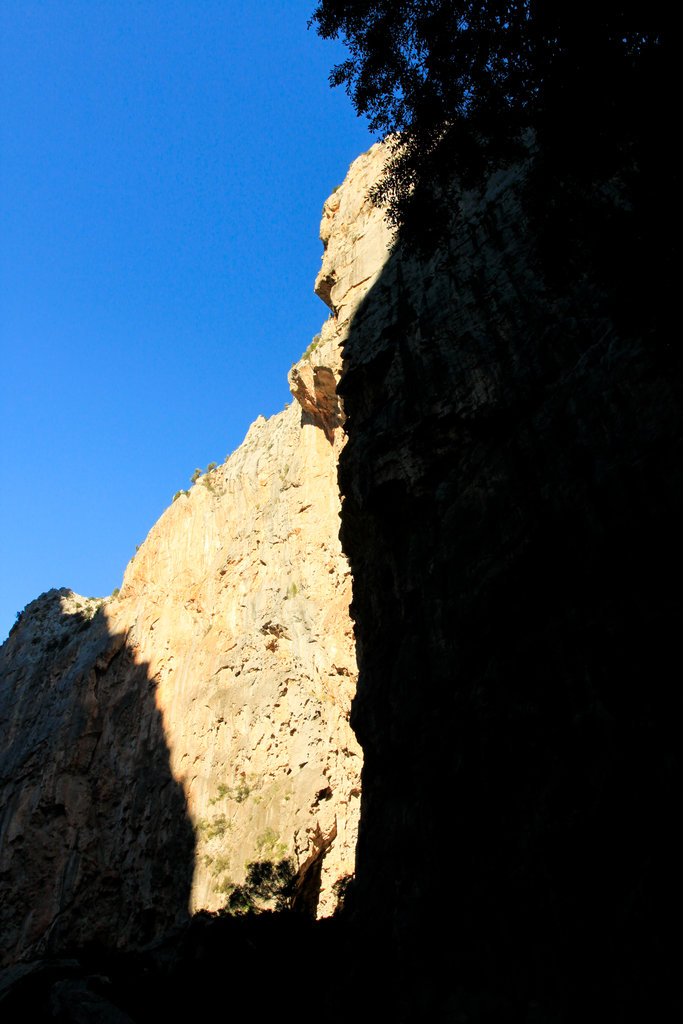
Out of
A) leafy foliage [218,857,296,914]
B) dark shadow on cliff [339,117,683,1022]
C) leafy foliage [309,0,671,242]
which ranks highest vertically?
leafy foliage [309,0,671,242]

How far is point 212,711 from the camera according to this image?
28.1 meters

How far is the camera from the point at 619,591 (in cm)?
992

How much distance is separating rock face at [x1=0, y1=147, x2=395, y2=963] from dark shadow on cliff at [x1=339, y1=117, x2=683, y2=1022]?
8199 mm

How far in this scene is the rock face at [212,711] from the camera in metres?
22.9

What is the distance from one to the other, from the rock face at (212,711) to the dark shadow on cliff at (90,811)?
0.30 ft

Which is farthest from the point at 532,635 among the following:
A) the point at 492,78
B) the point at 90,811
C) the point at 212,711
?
the point at 90,811

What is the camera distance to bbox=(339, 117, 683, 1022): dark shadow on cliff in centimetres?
802

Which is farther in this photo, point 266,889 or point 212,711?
point 212,711

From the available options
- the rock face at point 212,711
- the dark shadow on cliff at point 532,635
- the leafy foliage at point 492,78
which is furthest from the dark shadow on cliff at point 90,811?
the leafy foliage at point 492,78

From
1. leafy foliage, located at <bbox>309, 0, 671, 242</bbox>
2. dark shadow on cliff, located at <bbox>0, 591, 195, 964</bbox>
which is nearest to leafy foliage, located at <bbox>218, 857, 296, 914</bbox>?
dark shadow on cliff, located at <bbox>0, 591, 195, 964</bbox>

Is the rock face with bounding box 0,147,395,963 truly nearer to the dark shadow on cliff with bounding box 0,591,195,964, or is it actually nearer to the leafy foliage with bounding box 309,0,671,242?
the dark shadow on cliff with bounding box 0,591,195,964

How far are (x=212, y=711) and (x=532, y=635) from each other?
67.2 ft

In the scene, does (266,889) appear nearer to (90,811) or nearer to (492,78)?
(90,811)

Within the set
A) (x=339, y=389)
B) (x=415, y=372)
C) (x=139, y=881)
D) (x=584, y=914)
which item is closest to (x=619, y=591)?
(x=584, y=914)
